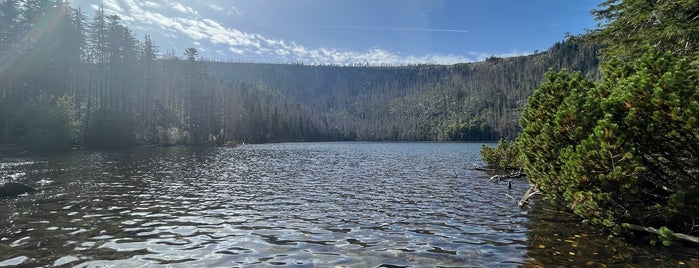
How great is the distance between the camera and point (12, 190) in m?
19.0

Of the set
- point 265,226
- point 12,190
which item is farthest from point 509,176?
point 12,190

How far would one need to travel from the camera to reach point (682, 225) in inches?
417

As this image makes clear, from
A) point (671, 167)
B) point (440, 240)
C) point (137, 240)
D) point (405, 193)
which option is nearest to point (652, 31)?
point (671, 167)

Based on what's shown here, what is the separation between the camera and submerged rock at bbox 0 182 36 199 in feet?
60.8

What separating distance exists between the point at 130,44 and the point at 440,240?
8932 cm

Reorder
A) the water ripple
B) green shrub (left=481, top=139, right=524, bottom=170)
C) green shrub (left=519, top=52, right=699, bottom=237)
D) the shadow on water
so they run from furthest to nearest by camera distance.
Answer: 1. green shrub (left=481, top=139, right=524, bottom=170)
2. the water ripple
3. the shadow on water
4. green shrub (left=519, top=52, right=699, bottom=237)

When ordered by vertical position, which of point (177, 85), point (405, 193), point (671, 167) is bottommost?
point (405, 193)

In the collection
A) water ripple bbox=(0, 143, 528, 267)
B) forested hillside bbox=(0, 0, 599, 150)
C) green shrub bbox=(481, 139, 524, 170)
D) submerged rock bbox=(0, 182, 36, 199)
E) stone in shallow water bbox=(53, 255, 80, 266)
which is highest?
forested hillside bbox=(0, 0, 599, 150)

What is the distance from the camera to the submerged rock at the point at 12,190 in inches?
730

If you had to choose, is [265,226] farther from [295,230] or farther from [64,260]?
[64,260]

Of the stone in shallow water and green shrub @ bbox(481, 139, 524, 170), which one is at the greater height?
green shrub @ bbox(481, 139, 524, 170)

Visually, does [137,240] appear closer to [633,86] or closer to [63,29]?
[633,86]

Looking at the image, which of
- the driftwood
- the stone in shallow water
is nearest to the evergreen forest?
the stone in shallow water

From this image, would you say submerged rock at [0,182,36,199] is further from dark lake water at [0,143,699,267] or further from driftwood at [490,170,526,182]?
driftwood at [490,170,526,182]
